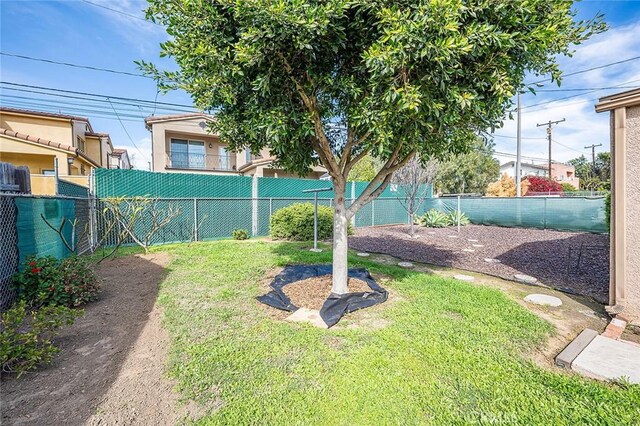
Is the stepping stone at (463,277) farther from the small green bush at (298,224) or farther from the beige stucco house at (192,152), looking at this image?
the beige stucco house at (192,152)

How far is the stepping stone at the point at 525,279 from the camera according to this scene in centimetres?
488

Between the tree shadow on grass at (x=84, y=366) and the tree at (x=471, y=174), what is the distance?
24.1 meters

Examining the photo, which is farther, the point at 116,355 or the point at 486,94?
the point at 486,94

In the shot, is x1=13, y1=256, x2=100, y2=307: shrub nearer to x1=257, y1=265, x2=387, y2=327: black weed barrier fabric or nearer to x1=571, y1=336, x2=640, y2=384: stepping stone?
x1=257, y1=265, x2=387, y2=327: black weed barrier fabric

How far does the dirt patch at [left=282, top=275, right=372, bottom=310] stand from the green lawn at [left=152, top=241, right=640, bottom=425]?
1.58 ft

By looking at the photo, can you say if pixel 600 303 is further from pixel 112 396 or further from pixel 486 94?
pixel 112 396

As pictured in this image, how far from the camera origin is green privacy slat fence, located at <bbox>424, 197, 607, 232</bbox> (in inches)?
370

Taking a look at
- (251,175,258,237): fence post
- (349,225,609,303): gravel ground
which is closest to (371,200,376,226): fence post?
(349,225,609,303): gravel ground

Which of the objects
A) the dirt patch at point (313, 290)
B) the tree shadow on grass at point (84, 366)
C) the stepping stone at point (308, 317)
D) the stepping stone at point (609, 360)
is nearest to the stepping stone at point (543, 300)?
the stepping stone at point (609, 360)

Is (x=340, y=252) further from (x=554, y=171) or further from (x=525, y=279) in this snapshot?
(x=554, y=171)

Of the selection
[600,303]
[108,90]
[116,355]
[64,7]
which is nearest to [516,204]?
[600,303]

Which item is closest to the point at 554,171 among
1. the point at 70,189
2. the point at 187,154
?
the point at 187,154

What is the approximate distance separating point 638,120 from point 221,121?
481 cm

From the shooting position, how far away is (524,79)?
3.18 metres
